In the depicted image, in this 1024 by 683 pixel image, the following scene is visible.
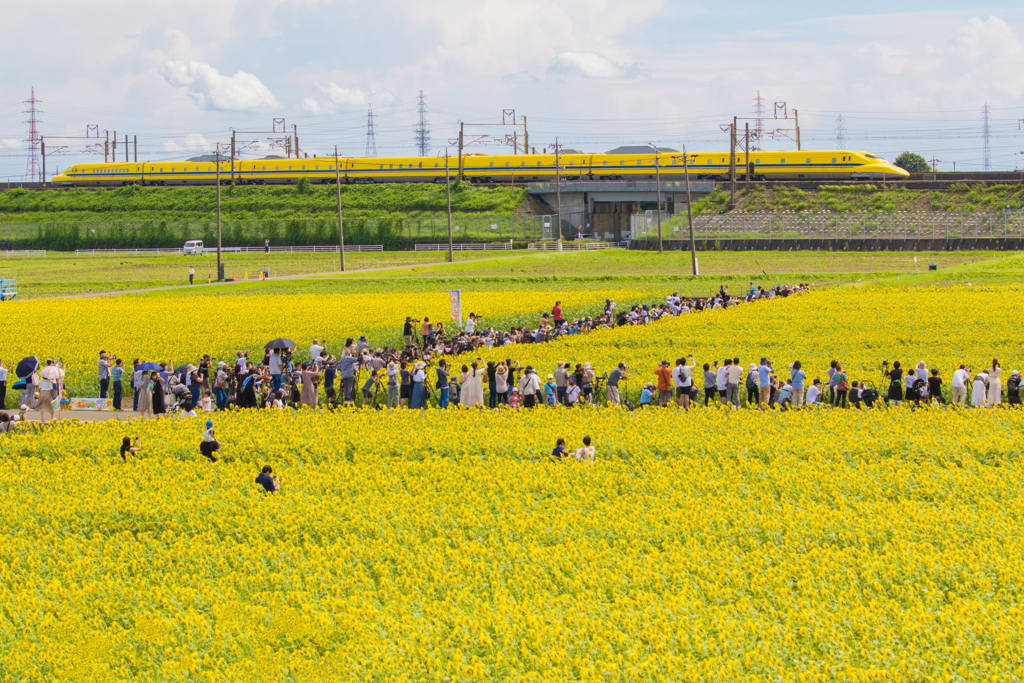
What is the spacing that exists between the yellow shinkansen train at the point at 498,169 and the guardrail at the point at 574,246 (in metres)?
6.72

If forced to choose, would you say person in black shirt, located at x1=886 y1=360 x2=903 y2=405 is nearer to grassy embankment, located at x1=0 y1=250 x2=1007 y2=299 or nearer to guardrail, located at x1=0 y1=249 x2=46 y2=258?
grassy embankment, located at x1=0 y1=250 x2=1007 y2=299

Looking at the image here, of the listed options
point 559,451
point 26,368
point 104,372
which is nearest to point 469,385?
point 559,451

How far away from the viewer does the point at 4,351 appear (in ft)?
105

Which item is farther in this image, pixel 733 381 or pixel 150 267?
pixel 150 267

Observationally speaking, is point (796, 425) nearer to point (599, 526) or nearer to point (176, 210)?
point (599, 526)

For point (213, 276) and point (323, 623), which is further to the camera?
point (213, 276)

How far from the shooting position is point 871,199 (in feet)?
295

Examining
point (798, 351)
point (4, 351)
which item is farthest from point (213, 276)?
point (798, 351)

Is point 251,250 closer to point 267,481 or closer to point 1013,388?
point 1013,388

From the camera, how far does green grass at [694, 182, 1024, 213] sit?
288 feet

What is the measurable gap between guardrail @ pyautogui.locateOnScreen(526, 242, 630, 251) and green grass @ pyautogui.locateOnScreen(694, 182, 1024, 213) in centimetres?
952

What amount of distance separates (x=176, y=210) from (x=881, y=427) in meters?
104

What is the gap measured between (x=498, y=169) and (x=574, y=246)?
76.9 feet

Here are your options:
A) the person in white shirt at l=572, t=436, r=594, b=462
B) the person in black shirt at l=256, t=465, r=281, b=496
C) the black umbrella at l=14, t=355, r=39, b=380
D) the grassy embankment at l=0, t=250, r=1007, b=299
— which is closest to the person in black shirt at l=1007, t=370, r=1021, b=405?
the person in white shirt at l=572, t=436, r=594, b=462
